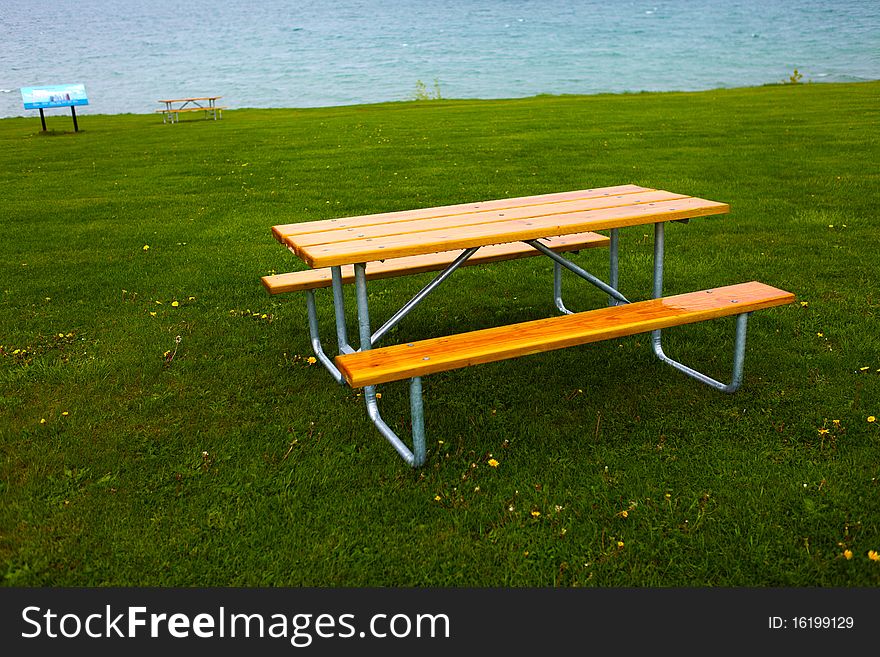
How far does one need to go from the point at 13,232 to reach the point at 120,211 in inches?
43.4

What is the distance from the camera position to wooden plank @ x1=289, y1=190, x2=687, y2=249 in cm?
353

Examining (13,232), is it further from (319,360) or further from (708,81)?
(708,81)

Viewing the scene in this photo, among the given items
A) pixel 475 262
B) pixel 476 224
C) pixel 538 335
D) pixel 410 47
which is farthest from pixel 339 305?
pixel 410 47

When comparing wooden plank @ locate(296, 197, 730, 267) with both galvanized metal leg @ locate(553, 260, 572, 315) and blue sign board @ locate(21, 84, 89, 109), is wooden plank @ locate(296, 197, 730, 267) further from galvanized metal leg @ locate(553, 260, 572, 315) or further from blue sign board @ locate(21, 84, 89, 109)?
blue sign board @ locate(21, 84, 89, 109)

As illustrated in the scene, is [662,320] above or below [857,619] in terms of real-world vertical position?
above

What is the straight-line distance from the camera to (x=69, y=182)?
9914 millimetres

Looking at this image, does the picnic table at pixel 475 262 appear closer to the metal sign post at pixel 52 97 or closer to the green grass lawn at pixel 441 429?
the green grass lawn at pixel 441 429

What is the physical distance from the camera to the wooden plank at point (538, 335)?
2.99 m

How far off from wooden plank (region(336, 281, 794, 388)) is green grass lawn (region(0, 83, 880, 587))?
16.9 inches

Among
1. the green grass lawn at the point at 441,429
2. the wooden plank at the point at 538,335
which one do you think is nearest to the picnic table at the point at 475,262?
the wooden plank at the point at 538,335

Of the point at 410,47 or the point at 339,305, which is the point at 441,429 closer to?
the point at 339,305

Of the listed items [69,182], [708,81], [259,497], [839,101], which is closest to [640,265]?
[259,497]

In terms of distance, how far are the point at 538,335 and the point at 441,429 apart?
24.4 inches

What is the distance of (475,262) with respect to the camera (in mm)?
4270
